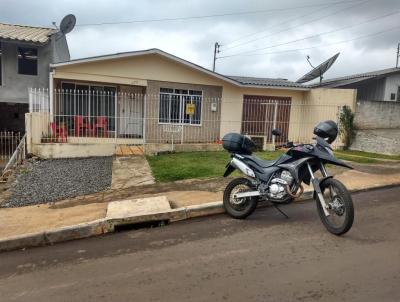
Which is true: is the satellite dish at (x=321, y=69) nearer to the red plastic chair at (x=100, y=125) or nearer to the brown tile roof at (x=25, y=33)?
the red plastic chair at (x=100, y=125)

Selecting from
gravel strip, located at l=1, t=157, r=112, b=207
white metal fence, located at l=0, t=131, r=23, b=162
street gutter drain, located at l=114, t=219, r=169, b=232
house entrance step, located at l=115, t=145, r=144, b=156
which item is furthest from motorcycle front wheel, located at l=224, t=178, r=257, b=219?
white metal fence, located at l=0, t=131, r=23, b=162

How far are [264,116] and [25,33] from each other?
1145 cm

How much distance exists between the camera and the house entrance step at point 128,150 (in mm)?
12602

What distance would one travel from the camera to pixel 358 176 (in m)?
8.23

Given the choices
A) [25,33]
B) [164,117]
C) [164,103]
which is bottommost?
[164,117]

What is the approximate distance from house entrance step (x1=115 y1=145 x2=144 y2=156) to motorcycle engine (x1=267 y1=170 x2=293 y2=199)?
788cm

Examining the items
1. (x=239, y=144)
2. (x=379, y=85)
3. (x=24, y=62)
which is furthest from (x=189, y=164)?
(x=379, y=85)

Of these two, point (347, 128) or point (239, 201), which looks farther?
point (347, 128)

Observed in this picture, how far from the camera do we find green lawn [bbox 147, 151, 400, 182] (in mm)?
Result: 8875

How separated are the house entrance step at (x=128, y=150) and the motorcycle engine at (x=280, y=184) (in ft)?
25.9

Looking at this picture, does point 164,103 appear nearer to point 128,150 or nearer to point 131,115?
point 131,115

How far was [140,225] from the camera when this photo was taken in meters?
5.64

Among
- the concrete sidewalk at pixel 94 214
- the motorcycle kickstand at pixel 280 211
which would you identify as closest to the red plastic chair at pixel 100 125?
the concrete sidewalk at pixel 94 214

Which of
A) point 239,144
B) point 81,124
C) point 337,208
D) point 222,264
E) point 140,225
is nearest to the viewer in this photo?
point 222,264
